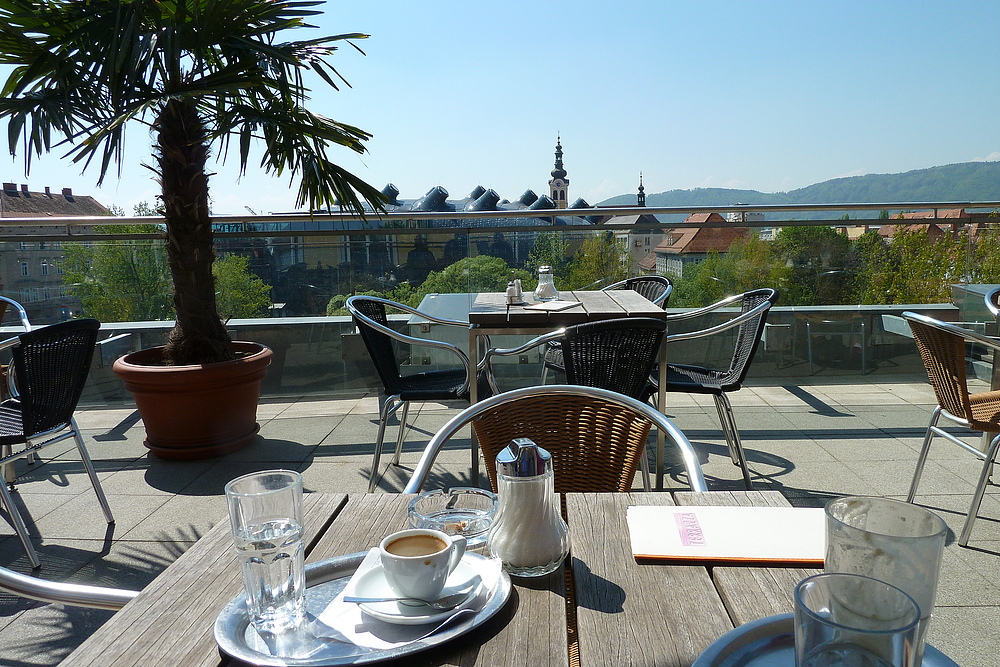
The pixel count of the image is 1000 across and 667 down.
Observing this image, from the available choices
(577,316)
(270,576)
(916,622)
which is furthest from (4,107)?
(916,622)

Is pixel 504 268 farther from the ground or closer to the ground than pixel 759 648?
farther from the ground

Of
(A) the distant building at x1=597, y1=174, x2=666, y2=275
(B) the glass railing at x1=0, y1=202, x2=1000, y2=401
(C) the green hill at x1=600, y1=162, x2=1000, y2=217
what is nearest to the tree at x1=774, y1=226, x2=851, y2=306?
(B) the glass railing at x1=0, y1=202, x2=1000, y2=401

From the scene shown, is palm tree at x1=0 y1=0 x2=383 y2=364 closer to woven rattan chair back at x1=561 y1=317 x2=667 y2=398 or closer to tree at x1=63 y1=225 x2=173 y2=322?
tree at x1=63 y1=225 x2=173 y2=322

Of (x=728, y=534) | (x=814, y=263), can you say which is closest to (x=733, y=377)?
(x=814, y=263)

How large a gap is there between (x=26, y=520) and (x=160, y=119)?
190 centimetres

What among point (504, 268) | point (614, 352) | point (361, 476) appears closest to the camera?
point (614, 352)

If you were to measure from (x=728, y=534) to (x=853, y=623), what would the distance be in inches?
17.0

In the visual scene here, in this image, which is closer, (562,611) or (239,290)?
(562,611)

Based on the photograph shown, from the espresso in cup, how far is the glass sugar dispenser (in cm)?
10

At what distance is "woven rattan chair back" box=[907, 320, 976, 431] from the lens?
241cm

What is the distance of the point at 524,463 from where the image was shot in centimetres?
84

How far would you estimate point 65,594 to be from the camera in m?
1.00

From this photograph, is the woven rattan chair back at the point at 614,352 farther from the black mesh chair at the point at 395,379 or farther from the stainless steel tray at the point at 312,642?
the stainless steel tray at the point at 312,642

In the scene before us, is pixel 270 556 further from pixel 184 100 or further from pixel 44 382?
pixel 184 100
